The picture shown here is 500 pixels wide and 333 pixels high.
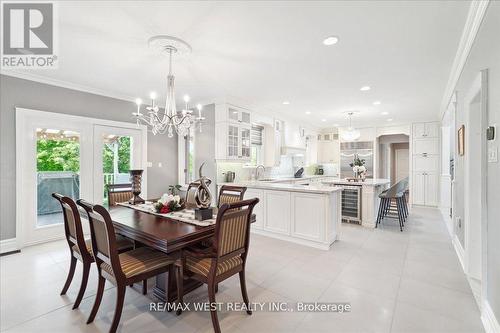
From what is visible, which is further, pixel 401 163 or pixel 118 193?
pixel 401 163

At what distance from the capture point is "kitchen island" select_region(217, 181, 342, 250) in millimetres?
3592

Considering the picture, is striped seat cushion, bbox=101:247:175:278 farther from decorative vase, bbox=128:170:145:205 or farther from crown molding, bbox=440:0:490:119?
crown molding, bbox=440:0:490:119

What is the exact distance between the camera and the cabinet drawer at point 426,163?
6.86 meters

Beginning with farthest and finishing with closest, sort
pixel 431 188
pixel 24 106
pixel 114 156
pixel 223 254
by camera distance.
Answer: pixel 431 188 < pixel 114 156 < pixel 24 106 < pixel 223 254

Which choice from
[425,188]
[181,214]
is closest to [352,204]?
[425,188]

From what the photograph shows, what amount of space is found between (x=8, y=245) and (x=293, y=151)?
6.24 metres

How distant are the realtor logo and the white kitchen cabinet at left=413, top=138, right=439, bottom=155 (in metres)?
8.54

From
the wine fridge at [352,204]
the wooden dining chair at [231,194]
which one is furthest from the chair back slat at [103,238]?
the wine fridge at [352,204]

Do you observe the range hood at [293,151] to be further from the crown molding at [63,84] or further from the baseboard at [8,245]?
the baseboard at [8,245]

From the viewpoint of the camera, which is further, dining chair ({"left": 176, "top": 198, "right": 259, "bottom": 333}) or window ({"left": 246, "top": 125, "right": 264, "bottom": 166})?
window ({"left": 246, "top": 125, "right": 264, "bottom": 166})

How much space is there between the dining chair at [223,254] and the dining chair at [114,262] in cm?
22

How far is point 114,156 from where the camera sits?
471 cm

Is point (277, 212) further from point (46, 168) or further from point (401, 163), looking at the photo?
point (401, 163)

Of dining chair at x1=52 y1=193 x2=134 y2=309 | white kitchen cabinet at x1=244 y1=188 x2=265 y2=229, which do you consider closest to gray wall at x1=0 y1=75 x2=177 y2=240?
dining chair at x1=52 y1=193 x2=134 y2=309
